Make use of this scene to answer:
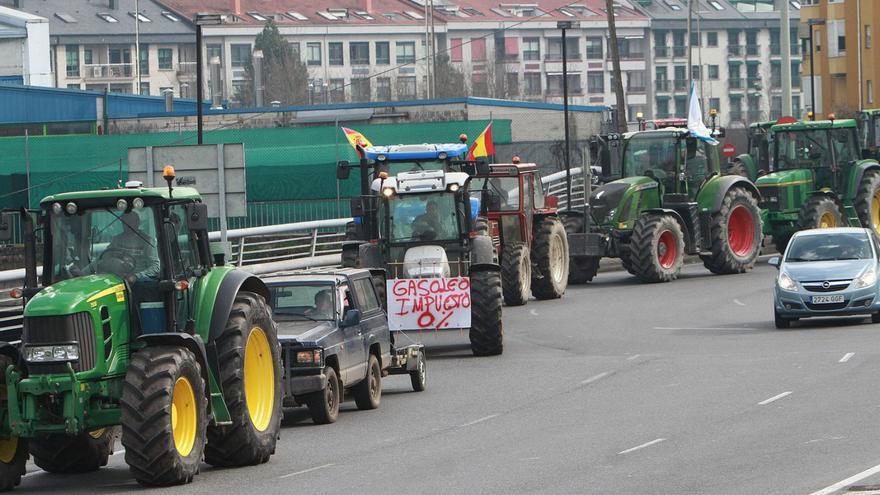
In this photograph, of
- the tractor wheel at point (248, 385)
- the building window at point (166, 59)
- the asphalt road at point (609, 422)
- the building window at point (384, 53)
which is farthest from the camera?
the building window at point (384, 53)

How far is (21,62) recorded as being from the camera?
82125mm

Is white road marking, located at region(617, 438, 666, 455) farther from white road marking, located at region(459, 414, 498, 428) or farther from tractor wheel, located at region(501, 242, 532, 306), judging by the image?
tractor wheel, located at region(501, 242, 532, 306)

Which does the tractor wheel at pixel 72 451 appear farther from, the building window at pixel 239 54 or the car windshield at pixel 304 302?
the building window at pixel 239 54

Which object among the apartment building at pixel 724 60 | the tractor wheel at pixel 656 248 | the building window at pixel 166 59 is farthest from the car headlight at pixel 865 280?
the apartment building at pixel 724 60

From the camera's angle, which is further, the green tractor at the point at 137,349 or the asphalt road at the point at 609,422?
the asphalt road at the point at 609,422

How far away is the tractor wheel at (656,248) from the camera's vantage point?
35.0 meters

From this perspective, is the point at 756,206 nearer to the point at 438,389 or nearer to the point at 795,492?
the point at 438,389

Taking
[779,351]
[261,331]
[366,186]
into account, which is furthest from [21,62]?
[261,331]

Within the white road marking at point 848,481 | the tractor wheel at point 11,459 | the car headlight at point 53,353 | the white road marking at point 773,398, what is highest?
the car headlight at point 53,353

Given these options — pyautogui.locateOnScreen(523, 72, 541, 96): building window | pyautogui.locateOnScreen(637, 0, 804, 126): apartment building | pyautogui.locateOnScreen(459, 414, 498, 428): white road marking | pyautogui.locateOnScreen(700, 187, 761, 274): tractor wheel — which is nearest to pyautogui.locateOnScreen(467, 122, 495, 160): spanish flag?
pyautogui.locateOnScreen(700, 187, 761, 274): tractor wheel

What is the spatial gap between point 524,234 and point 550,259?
1.47m

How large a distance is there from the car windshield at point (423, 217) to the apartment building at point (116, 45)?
9103 centimetres

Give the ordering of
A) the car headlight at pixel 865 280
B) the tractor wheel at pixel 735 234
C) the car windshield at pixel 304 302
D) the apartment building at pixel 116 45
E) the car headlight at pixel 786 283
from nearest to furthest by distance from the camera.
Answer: the car windshield at pixel 304 302, the car headlight at pixel 865 280, the car headlight at pixel 786 283, the tractor wheel at pixel 735 234, the apartment building at pixel 116 45

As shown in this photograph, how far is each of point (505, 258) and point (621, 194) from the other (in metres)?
5.75
